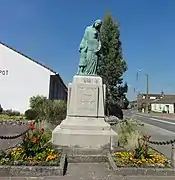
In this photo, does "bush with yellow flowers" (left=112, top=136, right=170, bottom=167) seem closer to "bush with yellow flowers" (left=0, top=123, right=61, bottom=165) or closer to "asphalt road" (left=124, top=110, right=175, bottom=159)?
"bush with yellow flowers" (left=0, top=123, right=61, bottom=165)

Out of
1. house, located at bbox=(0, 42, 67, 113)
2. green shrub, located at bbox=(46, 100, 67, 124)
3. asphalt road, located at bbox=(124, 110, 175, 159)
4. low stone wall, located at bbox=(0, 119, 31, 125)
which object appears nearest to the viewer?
asphalt road, located at bbox=(124, 110, 175, 159)

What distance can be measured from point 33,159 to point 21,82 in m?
20.8

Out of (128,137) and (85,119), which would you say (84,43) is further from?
(128,137)

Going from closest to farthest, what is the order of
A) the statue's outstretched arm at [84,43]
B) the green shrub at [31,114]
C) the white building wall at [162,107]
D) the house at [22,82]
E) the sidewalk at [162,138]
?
the statue's outstretched arm at [84,43] → the sidewalk at [162,138] → the green shrub at [31,114] → the house at [22,82] → the white building wall at [162,107]

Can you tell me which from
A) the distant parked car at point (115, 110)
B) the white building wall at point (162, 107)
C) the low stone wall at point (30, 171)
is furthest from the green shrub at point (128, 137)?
the white building wall at point (162, 107)

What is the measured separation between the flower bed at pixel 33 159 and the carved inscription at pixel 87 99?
2410mm

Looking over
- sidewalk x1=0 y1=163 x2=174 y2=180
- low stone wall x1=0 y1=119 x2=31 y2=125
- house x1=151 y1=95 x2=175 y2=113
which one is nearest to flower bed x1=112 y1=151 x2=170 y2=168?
sidewalk x1=0 y1=163 x2=174 y2=180

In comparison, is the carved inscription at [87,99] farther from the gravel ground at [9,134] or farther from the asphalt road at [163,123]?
the asphalt road at [163,123]

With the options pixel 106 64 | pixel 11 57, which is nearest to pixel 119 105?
pixel 106 64

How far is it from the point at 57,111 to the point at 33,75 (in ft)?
31.2

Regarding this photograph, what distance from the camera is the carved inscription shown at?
9820 millimetres

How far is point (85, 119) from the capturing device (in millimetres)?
9711

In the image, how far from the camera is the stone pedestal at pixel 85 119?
9.16 meters

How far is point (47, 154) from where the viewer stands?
731cm
